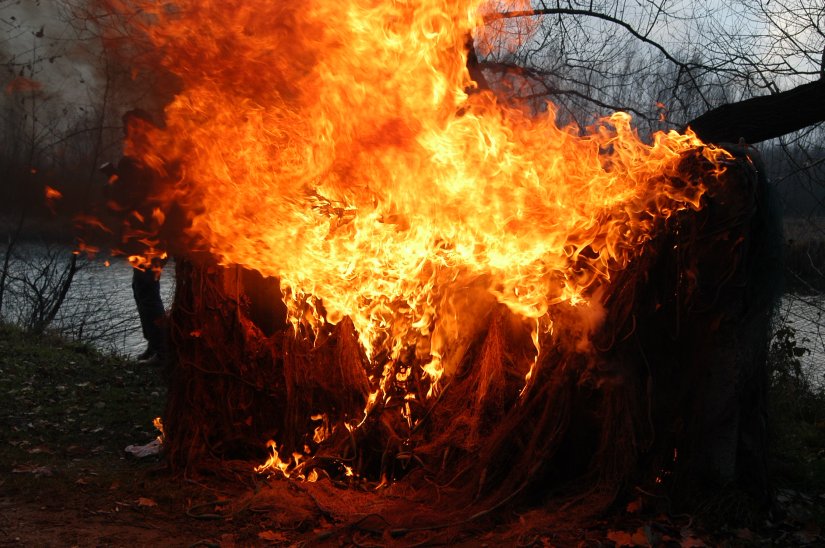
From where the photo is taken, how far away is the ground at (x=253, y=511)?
186 inches

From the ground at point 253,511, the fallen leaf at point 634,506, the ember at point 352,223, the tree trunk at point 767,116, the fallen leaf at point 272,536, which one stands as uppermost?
the tree trunk at point 767,116

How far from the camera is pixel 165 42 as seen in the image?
5.89 meters

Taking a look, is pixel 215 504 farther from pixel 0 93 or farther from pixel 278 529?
pixel 0 93

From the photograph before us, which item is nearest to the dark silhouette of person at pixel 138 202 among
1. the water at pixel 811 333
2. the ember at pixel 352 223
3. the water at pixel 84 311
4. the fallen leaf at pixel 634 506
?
the ember at pixel 352 223

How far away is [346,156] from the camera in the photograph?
5953mm

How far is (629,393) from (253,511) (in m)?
2.77

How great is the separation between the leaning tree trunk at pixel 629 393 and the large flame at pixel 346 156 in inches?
21.7

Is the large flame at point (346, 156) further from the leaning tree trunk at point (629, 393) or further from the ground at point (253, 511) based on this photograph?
the ground at point (253, 511)

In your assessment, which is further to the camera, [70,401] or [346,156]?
[70,401]

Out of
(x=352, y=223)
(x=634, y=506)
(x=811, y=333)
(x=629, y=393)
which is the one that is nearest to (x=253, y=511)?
(x=352, y=223)

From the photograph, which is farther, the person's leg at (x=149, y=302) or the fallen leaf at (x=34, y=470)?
the person's leg at (x=149, y=302)

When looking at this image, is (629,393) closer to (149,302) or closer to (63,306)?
(149,302)

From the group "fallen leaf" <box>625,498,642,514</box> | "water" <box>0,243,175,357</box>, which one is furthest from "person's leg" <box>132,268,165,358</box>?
"fallen leaf" <box>625,498,642,514</box>

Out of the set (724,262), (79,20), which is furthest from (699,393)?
(79,20)
